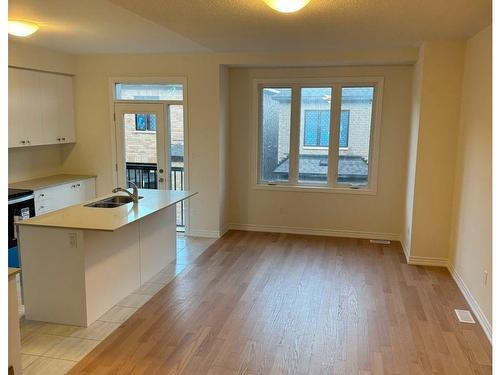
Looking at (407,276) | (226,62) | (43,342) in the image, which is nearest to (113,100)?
(226,62)

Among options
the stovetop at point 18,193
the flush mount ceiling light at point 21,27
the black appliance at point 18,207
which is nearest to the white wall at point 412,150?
the flush mount ceiling light at point 21,27

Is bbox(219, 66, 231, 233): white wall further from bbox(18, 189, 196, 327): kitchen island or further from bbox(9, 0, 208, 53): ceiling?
bbox(18, 189, 196, 327): kitchen island

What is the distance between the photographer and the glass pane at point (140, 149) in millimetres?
6211

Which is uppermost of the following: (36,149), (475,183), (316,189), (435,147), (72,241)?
(435,147)

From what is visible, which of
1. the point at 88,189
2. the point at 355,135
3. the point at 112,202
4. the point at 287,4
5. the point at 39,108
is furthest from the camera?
the point at 88,189

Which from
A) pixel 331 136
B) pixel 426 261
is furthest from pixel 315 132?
pixel 426 261

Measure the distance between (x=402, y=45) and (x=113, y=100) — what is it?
13.3 ft

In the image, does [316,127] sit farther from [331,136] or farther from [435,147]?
[435,147]

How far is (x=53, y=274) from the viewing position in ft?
11.5

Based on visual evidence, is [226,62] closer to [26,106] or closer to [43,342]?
[26,106]

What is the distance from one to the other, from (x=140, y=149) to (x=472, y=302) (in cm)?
471

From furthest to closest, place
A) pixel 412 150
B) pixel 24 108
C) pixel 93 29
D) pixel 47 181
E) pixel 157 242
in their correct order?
pixel 47 181 → pixel 24 108 → pixel 412 150 → pixel 157 242 → pixel 93 29

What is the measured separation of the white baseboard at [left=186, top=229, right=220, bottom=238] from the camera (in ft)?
20.3

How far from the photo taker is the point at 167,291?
4.25 meters
